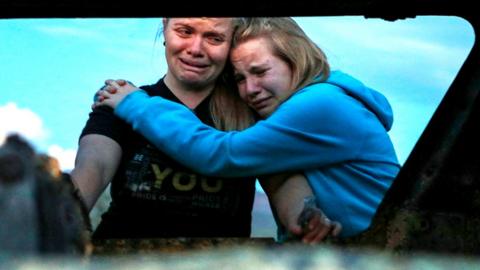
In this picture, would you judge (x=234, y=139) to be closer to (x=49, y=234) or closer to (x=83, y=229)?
(x=83, y=229)

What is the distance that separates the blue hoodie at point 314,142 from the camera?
178 centimetres

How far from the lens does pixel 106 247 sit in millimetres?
1427

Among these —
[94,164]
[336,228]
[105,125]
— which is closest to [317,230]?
[336,228]

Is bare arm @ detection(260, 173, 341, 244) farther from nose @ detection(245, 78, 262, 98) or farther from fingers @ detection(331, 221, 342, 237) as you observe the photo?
nose @ detection(245, 78, 262, 98)

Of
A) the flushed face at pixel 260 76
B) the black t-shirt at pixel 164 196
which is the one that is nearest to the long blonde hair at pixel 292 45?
the flushed face at pixel 260 76

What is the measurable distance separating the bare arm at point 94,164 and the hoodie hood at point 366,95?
45 centimetres

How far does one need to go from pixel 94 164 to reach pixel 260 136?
0.32m

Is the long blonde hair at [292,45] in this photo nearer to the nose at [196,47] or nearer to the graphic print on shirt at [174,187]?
the nose at [196,47]

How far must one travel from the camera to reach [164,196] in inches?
73.8

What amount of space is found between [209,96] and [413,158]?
68 centimetres

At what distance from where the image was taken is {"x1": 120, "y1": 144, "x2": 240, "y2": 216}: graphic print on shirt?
1806 millimetres

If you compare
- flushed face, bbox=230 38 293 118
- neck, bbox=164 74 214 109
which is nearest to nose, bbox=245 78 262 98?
flushed face, bbox=230 38 293 118

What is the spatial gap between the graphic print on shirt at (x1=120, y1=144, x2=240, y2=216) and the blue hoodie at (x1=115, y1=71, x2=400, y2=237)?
3 centimetres

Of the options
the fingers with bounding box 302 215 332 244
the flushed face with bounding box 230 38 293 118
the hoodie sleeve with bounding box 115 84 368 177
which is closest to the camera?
the fingers with bounding box 302 215 332 244
